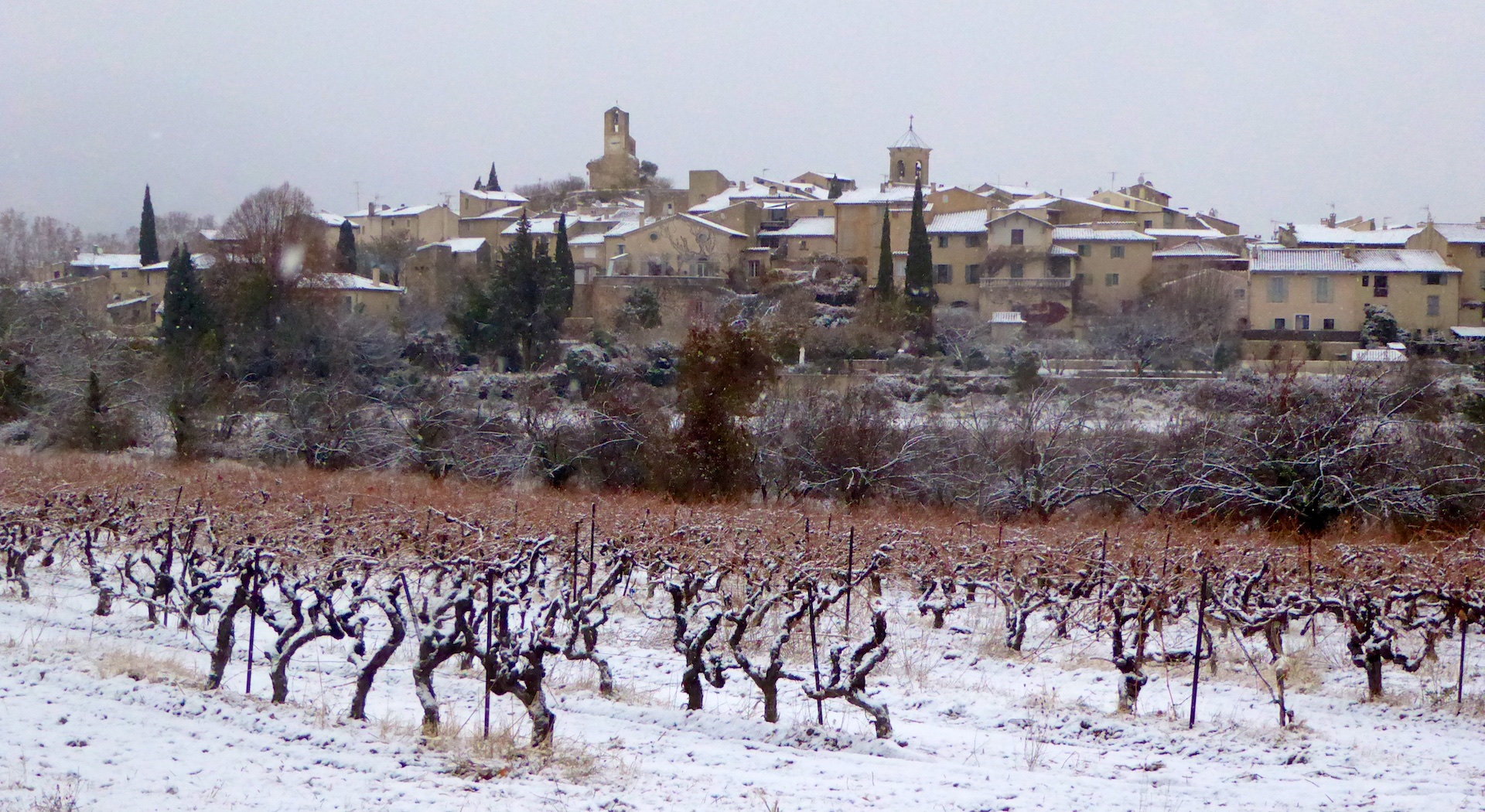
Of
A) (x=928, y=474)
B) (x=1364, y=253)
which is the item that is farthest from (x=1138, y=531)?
(x=1364, y=253)

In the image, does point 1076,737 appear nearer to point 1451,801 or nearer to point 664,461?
point 1451,801

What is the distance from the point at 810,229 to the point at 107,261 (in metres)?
32.7

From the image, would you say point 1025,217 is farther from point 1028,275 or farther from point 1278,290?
point 1278,290

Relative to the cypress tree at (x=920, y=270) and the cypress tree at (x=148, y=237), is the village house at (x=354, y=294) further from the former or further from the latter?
the cypress tree at (x=920, y=270)

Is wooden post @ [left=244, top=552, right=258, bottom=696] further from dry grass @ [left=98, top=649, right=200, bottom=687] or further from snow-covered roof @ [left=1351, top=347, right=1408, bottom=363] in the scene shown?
snow-covered roof @ [left=1351, top=347, right=1408, bottom=363]

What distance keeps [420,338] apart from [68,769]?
36669mm

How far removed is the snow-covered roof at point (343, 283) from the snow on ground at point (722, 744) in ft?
116

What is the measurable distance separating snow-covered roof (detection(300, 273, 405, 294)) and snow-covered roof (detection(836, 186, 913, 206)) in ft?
63.1

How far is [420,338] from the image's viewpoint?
4238 cm

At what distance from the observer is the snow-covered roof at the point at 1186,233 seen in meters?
54.2

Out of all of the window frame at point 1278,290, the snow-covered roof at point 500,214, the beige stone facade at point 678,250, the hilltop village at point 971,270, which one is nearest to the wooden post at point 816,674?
the hilltop village at point 971,270

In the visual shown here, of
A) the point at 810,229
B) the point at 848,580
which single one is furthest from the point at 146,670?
the point at 810,229

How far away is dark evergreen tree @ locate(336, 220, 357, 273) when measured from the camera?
175 ft

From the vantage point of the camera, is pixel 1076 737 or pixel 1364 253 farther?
pixel 1364 253
